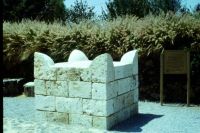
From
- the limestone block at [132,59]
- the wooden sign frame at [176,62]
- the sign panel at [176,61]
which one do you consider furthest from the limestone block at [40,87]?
the sign panel at [176,61]

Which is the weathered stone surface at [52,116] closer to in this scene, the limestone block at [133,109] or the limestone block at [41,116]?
the limestone block at [41,116]

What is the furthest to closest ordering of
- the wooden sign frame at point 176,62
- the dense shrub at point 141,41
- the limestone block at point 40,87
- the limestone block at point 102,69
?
the dense shrub at point 141,41 < the wooden sign frame at point 176,62 < the limestone block at point 40,87 < the limestone block at point 102,69

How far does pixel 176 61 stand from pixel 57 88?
393 cm

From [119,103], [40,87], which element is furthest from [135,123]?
[40,87]

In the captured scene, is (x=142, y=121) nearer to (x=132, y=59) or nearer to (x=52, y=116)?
(x=132, y=59)

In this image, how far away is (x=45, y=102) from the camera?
8.52 m

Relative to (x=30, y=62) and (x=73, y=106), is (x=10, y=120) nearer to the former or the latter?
(x=73, y=106)

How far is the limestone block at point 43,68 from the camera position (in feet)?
27.6

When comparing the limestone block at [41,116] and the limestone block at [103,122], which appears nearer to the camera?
the limestone block at [103,122]

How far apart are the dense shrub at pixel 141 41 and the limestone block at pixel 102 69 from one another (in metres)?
4.02

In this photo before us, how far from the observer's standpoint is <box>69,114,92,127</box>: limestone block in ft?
26.1

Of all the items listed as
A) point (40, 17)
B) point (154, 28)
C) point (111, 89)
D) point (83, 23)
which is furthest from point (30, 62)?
point (40, 17)

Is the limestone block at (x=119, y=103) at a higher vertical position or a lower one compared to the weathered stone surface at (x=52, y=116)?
higher

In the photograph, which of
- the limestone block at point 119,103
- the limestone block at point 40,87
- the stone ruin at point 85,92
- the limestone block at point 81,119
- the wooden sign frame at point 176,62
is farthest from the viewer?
the wooden sign frame at point 176,62
